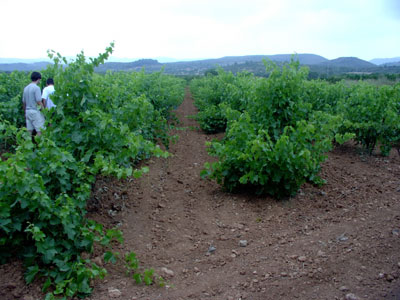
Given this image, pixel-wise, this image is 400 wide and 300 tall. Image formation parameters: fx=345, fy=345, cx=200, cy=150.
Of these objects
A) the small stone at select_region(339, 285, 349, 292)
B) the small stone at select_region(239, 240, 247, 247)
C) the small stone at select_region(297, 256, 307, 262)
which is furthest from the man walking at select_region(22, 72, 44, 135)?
the small stone at select_region(339, 285, 349, 292)

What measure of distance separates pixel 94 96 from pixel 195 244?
86.4 inches

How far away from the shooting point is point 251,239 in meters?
4.19

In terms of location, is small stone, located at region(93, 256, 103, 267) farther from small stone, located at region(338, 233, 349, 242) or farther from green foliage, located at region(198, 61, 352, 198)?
small stone, located at region(338, 233, 349, 242)

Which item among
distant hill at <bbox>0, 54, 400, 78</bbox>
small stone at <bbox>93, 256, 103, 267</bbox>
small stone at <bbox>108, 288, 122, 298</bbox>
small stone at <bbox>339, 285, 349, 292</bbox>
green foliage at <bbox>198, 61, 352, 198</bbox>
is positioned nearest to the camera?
small stone at <bbox>339, 285, 349, 292</bbox>

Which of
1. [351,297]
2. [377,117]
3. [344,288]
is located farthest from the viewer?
[377,117]

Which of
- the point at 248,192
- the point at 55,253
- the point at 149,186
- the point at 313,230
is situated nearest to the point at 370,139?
the point at 248,192

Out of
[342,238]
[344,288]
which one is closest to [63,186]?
[344,288]

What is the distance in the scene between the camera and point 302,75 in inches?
214

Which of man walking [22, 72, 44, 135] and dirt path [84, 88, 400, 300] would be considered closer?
dirt path [84, 88, 400, 300]

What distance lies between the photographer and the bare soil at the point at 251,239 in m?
3.10

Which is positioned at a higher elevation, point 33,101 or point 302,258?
point 33,101

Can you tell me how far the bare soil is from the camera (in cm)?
310

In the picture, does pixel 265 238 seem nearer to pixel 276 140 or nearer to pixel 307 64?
pixel 276 140

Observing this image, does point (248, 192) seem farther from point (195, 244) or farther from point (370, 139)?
point (370, 139)
